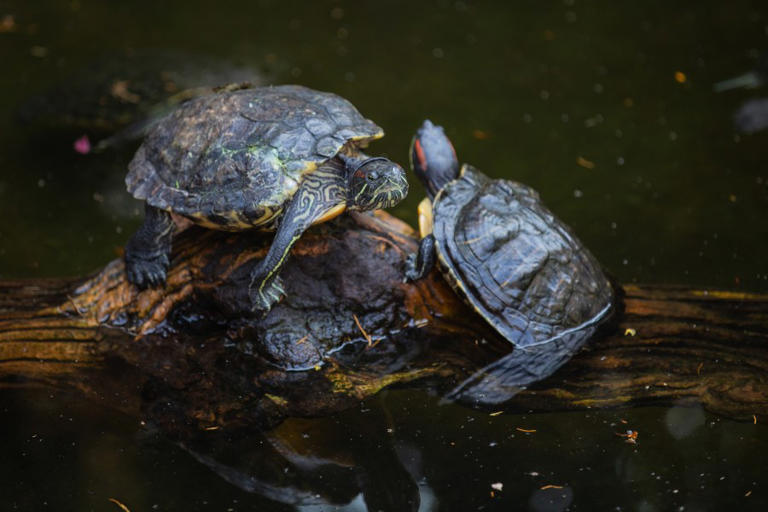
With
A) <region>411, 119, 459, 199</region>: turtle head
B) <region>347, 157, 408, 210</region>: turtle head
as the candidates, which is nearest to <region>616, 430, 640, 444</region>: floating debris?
<region>347, 157, 408, 210</region>: turtle head

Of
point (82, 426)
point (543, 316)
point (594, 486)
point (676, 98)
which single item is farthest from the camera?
A: point (676, 98)

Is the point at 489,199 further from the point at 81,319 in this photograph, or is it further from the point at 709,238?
the point at 81,319

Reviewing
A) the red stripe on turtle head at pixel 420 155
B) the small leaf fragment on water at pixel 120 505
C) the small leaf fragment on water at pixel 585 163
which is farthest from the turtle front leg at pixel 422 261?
the small leaf fragment on water at pixel 585 163

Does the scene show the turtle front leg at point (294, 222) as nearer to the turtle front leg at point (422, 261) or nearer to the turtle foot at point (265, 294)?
the turtle foot at point (265, 294)

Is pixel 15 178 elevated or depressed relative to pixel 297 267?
depressed

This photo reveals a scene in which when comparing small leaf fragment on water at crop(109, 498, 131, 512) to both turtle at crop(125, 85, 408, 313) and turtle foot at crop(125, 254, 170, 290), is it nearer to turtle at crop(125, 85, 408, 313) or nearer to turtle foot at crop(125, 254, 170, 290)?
turtle at crop(125, 85, 408, 313)

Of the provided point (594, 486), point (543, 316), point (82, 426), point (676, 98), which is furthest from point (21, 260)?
point (676, 98)
